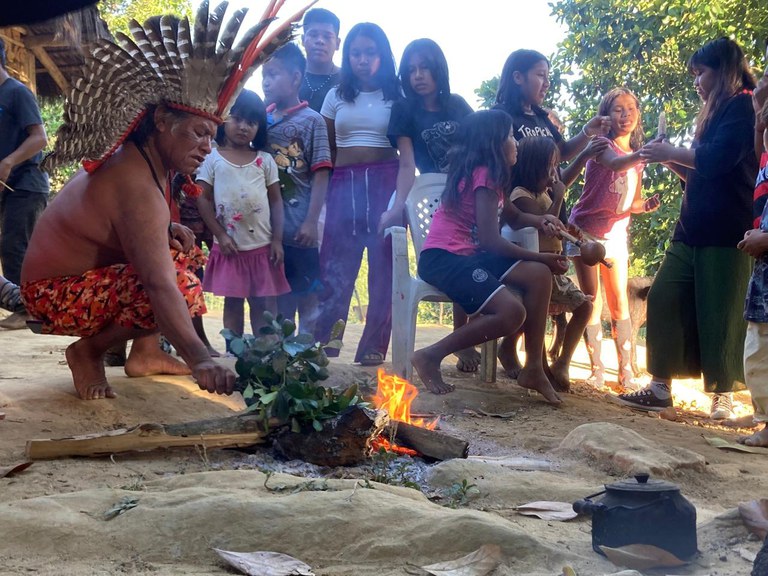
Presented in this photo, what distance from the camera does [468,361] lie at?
17.8 feet

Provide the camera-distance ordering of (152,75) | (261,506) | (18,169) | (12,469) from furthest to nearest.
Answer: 1. (18,169)
2. (152,75)
3. (12,469)
4. (261,506)

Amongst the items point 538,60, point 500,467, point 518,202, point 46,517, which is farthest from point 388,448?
point 538,60

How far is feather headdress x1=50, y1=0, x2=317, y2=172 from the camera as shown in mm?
3326

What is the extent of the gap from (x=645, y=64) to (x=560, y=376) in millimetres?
5996

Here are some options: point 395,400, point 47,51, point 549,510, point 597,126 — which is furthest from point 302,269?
point 47,51

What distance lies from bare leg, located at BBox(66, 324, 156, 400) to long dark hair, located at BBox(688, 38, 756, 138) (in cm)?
328

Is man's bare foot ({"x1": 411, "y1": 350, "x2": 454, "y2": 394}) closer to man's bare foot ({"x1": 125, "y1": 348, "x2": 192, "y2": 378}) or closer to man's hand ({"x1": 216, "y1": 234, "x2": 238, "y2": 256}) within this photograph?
man's bare foot ({"x1": 125, "y1": 348, "x2": 192, "y2": 378})

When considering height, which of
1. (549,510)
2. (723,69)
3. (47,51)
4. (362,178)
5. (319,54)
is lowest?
(549,510)

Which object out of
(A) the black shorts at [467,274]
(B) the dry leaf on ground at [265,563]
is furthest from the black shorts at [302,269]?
(B) the dry leaf on ground at [265,563]

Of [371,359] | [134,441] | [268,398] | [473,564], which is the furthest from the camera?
[371,359]

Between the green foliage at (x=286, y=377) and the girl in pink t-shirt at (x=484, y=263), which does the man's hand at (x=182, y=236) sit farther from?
the girl in pink t-shirt at (x=484, y=263)

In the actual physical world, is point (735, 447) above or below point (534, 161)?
below

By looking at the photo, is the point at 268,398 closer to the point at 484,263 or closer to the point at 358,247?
the point at 484,263

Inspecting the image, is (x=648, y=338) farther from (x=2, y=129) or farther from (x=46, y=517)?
(x=2, y=129)
